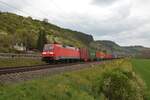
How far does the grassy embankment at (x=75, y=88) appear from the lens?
14.4 meters

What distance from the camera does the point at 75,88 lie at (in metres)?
19.5

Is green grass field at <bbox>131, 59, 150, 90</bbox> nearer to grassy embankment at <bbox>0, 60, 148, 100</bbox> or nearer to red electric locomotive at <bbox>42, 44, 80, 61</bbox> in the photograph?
red electric locomotive at <bbox>42, 44, 80, 61</bbox>

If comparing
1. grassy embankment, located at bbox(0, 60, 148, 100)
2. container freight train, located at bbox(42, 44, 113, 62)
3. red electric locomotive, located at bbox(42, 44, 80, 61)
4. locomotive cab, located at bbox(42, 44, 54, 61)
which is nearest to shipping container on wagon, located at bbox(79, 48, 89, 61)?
container freight train, located at bbox(42, 44, 113, 62)

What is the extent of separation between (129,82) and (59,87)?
829 centimetres

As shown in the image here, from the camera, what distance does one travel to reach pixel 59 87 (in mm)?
17125

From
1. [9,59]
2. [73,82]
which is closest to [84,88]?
[73,82]

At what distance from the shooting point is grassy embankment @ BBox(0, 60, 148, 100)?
47.3ft

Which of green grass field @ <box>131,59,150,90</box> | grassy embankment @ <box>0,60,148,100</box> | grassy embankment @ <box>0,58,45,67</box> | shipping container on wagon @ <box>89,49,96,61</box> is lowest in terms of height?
green grass field @ <box>131,59,150,90</box>

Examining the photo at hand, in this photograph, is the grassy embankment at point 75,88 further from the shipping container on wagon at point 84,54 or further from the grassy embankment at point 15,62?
the shipping container on wagon at point 84,54

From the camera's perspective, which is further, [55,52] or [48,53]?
[48,53]

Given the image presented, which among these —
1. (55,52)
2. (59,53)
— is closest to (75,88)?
(55,52)

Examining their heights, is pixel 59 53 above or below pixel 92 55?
above

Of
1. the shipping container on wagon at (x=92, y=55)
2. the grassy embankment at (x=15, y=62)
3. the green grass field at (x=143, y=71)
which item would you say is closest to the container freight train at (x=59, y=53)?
the grassy embankment at (x=15, y=62)

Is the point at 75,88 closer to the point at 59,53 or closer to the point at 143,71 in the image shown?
the point at 59,53
